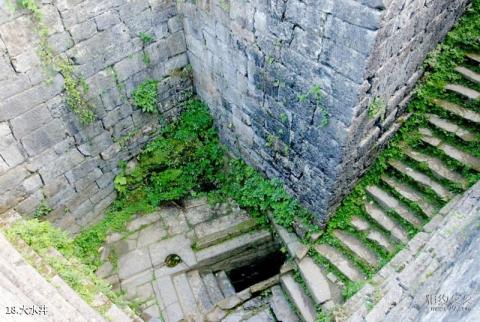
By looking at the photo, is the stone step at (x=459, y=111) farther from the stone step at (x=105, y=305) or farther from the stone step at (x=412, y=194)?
the stone step at (x=105, y=305)

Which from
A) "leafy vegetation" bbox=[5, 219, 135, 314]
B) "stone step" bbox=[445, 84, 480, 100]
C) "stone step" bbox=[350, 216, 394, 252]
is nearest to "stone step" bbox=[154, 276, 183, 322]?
"leafy vegetation" bbox=[5, 219, 135, 314]

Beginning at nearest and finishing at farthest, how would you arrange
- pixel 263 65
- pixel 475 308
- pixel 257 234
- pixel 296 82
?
pixel 475 308
pixel 296 82
pixel 263 65
pixel 257 234

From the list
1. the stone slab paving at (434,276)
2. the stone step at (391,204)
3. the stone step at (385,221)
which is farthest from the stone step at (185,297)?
the stone step at (391,204)

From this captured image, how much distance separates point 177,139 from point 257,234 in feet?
6.75

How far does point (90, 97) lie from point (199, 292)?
3.22 m

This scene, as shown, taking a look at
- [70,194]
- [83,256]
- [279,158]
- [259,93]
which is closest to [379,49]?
[259,93]

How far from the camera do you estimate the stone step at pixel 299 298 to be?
5379mm

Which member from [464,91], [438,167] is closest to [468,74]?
[464,91]

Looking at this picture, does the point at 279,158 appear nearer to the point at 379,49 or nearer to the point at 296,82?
the point at 296,82

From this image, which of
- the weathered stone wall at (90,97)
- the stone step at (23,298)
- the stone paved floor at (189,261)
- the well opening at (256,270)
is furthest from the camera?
the well opening at (256,270)

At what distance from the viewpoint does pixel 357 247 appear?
215 inches

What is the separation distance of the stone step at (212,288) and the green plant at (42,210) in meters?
2.50

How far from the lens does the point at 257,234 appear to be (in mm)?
6375

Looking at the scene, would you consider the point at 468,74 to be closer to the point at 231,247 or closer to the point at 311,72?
the point at 311,72
